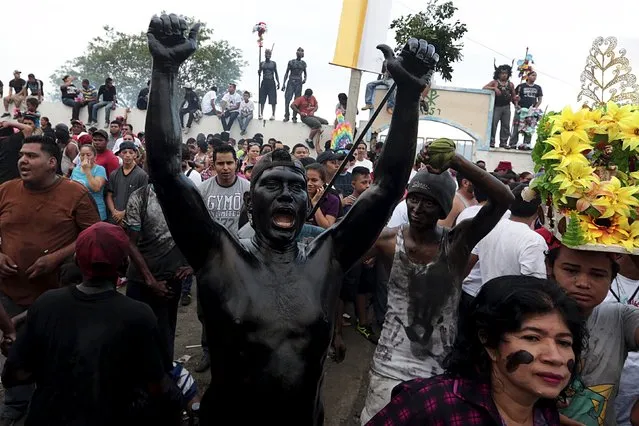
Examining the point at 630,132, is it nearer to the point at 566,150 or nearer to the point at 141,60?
the point at 566,150

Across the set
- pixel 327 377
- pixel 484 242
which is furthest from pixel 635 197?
pixel 327 377

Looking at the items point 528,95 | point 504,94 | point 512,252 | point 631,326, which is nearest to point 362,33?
point 512,252

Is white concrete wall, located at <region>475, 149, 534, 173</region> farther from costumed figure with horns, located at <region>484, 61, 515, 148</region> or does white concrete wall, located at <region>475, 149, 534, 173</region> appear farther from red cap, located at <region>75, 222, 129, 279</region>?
red cap, located at <region>75, 222, 129, 279</region>

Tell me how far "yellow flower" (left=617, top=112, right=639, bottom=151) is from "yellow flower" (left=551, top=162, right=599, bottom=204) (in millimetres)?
184

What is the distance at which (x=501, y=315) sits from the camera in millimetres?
1581

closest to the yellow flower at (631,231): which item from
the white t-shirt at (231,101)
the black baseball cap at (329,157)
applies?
the black baseball cap at (329,157)

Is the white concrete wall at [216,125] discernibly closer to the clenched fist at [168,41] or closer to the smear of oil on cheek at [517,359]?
the clenched fist at [168,41]

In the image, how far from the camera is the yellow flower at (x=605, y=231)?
2117mm

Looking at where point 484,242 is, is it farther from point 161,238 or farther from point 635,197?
point 161,238

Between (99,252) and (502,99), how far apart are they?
14.6 m

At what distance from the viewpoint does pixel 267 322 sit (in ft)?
5.37

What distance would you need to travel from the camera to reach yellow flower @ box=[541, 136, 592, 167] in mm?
2184

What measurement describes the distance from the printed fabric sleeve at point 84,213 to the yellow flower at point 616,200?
321cm

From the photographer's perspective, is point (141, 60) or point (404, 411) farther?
point (141, 60)
